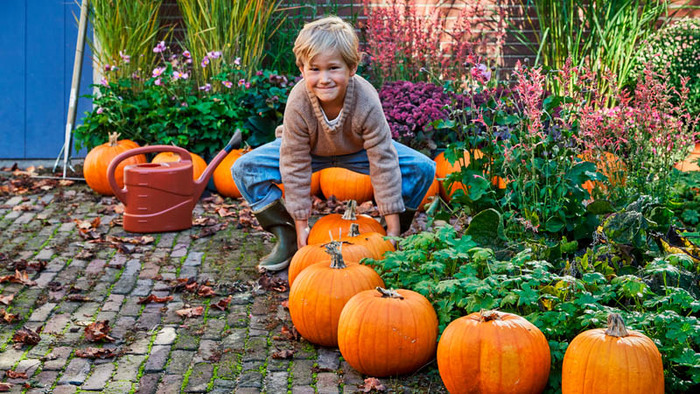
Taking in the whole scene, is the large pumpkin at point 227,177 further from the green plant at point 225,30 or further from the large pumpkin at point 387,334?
the large pumpkin at point 387,334

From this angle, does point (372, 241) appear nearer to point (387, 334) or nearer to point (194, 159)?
point (387, 334)

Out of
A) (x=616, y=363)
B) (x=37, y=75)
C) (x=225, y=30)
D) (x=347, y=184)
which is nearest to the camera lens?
(x=616, y=363)

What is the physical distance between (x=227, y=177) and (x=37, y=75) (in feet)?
8.31

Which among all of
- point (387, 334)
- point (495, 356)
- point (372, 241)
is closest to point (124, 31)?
point (372, 241)

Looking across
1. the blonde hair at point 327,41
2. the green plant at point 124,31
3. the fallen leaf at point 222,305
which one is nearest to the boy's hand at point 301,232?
the fallen leaf at point 222,305

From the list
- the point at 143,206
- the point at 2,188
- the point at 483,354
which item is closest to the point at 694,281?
the point at 483,354

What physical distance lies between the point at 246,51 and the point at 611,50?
9.79ft

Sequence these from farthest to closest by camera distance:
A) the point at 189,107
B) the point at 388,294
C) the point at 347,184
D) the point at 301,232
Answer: the point at 189,107 → the point at 347,184 → the point at 301,232 → the point at 388,294

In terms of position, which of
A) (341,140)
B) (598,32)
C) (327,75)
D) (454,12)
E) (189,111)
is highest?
(454,12)

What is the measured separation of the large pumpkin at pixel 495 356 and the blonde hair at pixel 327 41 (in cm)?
144

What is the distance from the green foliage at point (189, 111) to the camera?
6172mm

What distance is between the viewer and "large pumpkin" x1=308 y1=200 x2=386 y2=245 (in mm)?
3863

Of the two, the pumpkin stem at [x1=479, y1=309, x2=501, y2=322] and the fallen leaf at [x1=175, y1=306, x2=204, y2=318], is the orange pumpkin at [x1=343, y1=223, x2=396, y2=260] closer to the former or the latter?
the fallen leaf at [x1=175, y1=306, x2=204, y2=318]

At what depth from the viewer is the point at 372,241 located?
3646 mm
